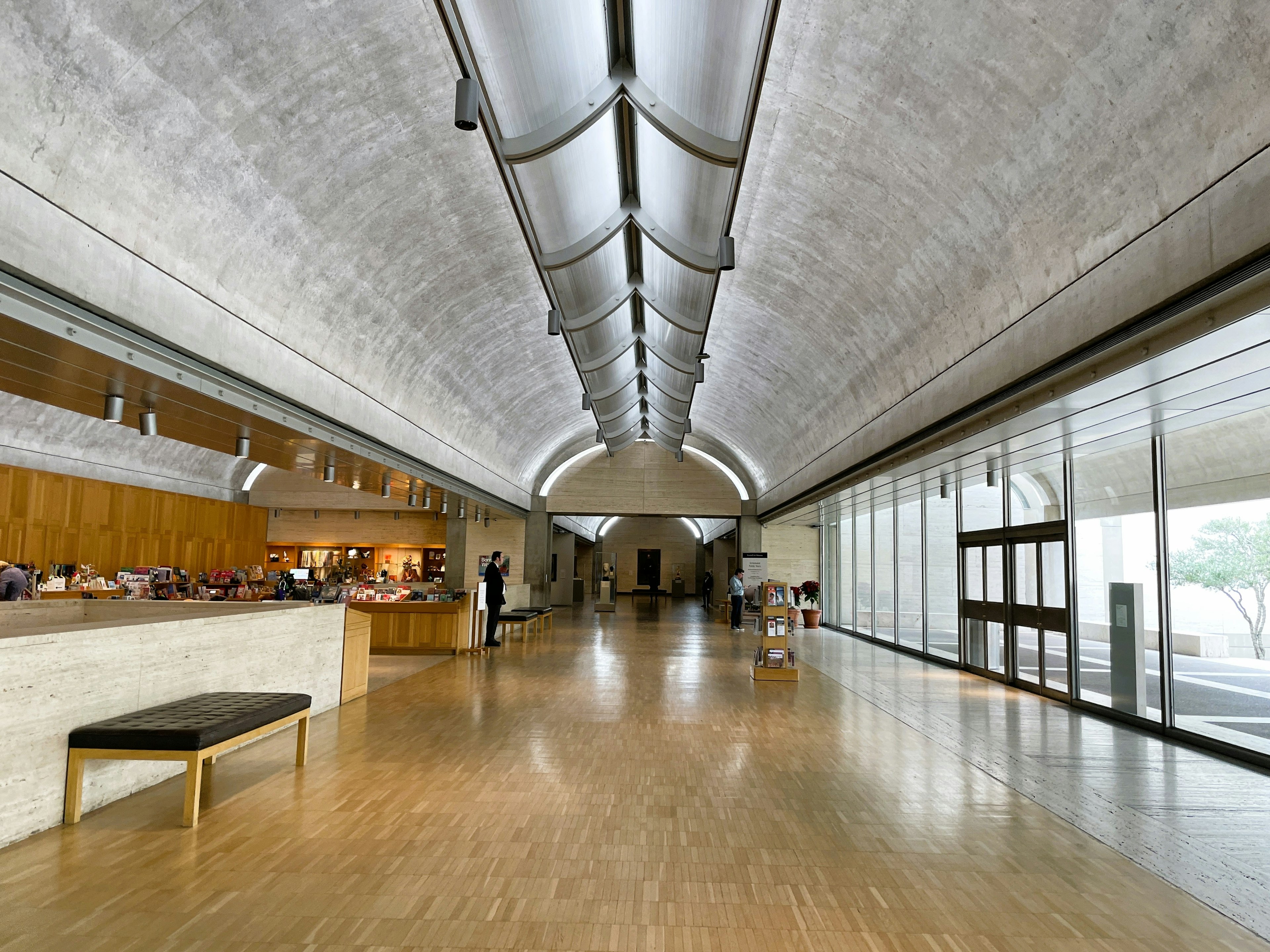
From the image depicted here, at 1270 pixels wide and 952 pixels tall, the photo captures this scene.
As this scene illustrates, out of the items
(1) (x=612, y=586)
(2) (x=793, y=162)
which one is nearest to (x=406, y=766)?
(2) (x=793, y=162)

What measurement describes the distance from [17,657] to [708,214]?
17.1 feet

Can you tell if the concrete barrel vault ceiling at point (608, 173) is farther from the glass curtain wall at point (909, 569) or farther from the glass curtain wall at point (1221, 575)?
the glass curtain wall at point (909, 569)

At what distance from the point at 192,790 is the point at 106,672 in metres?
0.98

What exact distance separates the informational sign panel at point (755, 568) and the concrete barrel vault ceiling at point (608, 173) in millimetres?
10490

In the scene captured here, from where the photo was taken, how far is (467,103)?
4.31 m

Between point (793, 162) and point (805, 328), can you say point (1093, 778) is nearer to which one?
point (793, 162)

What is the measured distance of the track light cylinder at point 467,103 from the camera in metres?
4.31

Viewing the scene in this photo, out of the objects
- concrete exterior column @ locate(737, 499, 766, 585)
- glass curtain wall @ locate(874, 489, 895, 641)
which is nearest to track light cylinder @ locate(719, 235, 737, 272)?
glass curtain wall @ locate(874, 489, 895, 641)

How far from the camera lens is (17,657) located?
4113 millimetres

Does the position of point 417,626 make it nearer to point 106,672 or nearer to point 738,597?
point 106,672

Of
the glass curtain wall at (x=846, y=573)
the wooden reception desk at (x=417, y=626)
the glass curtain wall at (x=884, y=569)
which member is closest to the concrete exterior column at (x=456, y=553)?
the wooden reception desk at (x=417, y=626)

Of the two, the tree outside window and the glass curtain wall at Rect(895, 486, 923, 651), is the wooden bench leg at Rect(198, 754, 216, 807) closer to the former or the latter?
the tree outside window

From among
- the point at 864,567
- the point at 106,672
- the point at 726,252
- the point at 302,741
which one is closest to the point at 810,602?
the point at 864,567

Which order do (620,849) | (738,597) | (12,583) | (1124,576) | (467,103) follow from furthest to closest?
(738,597) → (12,583) → (1124,576) → (467,103) → (620,849)
